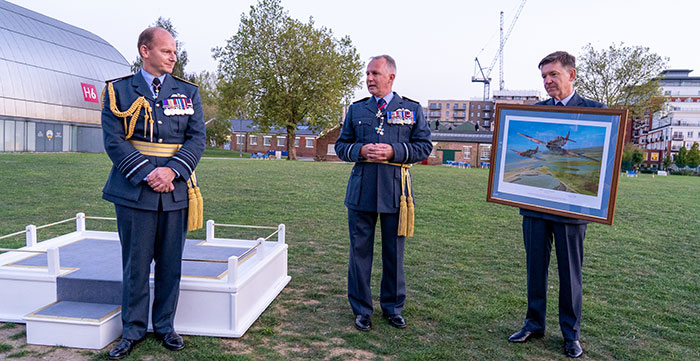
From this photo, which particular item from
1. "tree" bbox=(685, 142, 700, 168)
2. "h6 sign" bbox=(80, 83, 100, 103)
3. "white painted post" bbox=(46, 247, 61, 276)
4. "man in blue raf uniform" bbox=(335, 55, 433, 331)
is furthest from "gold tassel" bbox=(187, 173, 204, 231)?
"tree" bbox=(685, 142, 700, 168)

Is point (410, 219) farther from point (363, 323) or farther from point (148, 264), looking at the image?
Result: point (148, 264)

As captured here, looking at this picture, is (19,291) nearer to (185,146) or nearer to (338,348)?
(185,146)

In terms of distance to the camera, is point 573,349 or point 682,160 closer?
point 573,349

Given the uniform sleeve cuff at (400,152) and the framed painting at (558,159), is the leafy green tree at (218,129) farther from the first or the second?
the framed painting at (558,159)

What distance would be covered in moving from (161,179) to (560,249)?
3189mm

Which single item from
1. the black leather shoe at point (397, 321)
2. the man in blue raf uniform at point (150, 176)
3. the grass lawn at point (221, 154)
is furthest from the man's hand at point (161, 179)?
the grass lawn at point (221, 154)

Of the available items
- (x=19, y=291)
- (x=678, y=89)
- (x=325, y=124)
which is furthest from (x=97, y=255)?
(x=678, y=89)

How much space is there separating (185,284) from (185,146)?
1171 mm

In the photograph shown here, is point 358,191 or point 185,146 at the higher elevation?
point 185,146

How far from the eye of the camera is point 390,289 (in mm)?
4457

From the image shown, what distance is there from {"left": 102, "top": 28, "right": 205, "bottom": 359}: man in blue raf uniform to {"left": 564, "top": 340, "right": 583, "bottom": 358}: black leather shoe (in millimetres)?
3104

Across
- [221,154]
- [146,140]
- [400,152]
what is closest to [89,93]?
[221,154]

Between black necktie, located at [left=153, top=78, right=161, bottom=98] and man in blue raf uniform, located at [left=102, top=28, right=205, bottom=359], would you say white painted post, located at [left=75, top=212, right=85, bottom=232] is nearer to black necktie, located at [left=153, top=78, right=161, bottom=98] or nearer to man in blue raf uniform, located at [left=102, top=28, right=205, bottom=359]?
man in blue raf uniform, located at [left=102, top=28, right=205, bottom=359]

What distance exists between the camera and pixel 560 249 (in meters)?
3.79
